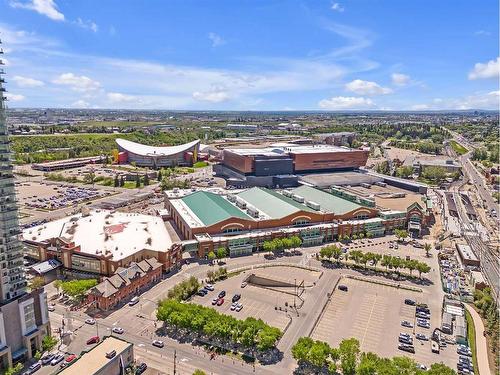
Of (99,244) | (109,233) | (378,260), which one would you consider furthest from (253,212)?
(99,244)

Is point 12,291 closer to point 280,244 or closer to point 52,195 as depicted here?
point 280,244

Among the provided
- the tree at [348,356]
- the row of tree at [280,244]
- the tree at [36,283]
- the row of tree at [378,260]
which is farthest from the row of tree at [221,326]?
the row of tree at [378,260]

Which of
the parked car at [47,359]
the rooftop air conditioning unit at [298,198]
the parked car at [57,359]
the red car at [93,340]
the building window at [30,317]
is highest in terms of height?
the rooftop air conditioning unit at [298,198]

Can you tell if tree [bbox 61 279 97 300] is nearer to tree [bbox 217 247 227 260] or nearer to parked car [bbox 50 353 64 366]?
parked car [bbox 50 353 64 366]

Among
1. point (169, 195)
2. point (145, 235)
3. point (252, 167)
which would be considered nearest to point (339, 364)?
point (145, 235)

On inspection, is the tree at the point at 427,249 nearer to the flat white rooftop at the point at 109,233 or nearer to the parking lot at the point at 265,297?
the parking lot at the point at 265,297

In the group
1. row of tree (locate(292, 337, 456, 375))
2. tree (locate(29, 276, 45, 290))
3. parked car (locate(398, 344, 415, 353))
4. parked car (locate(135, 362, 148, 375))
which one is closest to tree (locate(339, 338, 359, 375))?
row of tree (locate(292, 337, 456, 375))
